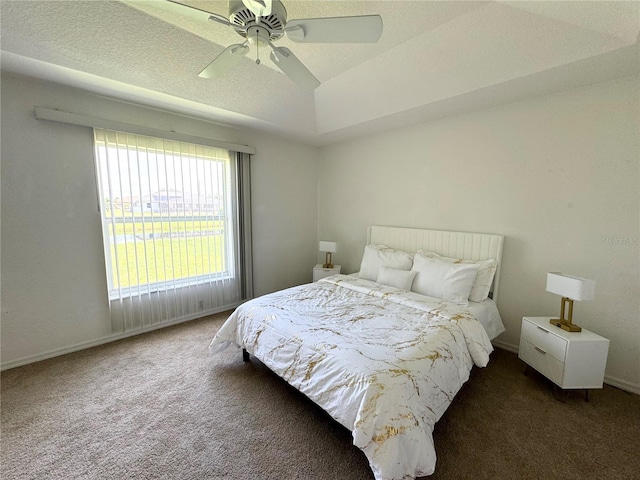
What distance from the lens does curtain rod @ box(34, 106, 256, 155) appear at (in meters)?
2.16

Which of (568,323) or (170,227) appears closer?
(568,323)

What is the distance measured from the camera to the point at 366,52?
2.25 metres

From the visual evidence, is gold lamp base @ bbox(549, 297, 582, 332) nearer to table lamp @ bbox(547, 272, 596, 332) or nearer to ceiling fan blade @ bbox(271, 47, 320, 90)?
table lamp @ bbox(547, 272, 596, 332)

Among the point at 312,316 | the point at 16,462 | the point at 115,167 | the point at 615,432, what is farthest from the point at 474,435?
the point at 115,167

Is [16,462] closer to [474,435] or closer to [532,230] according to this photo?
[474,435]

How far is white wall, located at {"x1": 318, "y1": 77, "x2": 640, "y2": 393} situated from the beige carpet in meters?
0.63

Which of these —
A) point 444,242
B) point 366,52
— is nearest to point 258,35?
point 366,52

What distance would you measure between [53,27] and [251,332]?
251cm

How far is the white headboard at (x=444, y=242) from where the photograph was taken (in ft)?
8.61

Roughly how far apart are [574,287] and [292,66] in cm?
249

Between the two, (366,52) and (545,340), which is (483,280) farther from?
(366,52)

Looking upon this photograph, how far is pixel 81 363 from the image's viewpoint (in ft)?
7.58

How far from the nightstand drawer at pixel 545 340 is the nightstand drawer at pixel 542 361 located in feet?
0.10

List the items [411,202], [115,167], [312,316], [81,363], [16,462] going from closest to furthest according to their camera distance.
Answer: [16,462]
[312,316]
[81,363]
[115,167]
[411,202]
